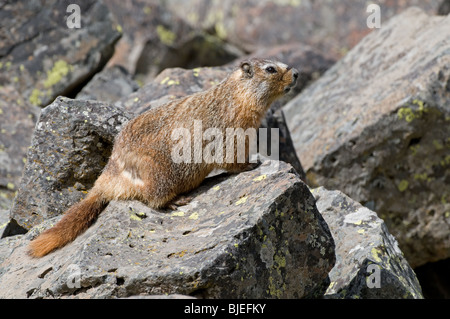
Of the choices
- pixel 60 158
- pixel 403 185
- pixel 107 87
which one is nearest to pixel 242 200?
pixel 60 158

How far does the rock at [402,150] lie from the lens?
10.7 m

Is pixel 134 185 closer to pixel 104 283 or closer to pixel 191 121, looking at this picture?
pixel 191 121

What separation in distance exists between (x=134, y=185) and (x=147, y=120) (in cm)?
98

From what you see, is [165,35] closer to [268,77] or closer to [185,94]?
[185,94]

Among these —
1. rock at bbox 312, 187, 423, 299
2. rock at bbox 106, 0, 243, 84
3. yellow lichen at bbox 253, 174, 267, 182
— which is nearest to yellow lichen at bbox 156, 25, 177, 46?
rock at bbox 106, 0, 243, 84

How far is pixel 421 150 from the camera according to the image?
10844mm

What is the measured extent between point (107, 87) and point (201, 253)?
7.87 metres

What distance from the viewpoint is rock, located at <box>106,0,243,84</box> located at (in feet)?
58.2

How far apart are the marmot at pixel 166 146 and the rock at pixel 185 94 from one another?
1.62 meters

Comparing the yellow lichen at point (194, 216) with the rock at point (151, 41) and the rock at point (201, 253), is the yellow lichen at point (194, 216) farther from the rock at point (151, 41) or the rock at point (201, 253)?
the rock at point (151, 41)

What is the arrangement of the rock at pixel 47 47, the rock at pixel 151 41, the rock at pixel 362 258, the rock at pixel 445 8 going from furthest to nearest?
the rock at pixel 151 41, the rock at pixel 445 8, the rock at pixel 47 47, the rock at pixel 362 258

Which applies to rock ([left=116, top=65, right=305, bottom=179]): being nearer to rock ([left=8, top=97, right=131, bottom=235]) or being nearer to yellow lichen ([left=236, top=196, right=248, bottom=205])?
rock ([left=8, top=97, right=131, bottom=235])

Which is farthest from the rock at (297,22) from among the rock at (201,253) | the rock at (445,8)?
the rock at (201,253)

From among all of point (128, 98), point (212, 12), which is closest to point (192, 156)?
point (128, 98)
